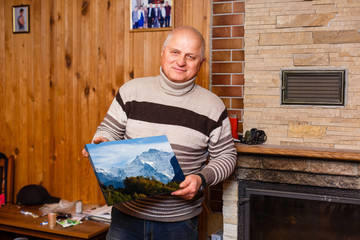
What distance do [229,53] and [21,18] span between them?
1.69 meters

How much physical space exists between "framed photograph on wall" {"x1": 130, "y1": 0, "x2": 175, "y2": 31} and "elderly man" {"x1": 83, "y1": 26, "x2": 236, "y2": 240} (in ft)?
3.21

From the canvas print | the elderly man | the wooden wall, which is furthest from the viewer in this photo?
the wooden wall

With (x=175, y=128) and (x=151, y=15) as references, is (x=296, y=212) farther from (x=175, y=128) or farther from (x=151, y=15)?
(x=151, y=15)

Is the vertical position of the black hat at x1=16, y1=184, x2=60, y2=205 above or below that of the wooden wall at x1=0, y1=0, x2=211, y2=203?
below

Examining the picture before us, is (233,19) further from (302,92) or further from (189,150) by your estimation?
(189,150)

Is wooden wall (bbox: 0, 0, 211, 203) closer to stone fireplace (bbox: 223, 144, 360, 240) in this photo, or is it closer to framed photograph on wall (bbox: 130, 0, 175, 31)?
framed photograph on wall (bbox: 130, 0, 175, 31)

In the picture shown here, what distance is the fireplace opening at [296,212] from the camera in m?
2.00

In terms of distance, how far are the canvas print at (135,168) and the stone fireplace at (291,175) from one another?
77 centimetres

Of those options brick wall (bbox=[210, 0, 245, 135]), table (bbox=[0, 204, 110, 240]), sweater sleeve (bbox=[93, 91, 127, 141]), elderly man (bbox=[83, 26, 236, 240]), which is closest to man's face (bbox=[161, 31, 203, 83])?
elderly man (bbox=[83, 26, 236, 240])

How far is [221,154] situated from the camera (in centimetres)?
160

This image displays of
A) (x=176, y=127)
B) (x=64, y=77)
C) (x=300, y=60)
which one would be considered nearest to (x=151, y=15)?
(x=64, y=77)

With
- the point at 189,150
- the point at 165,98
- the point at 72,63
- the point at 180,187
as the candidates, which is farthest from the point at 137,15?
the point at 180,187

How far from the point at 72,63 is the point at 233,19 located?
1249 mm

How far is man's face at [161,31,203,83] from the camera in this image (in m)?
1.52
